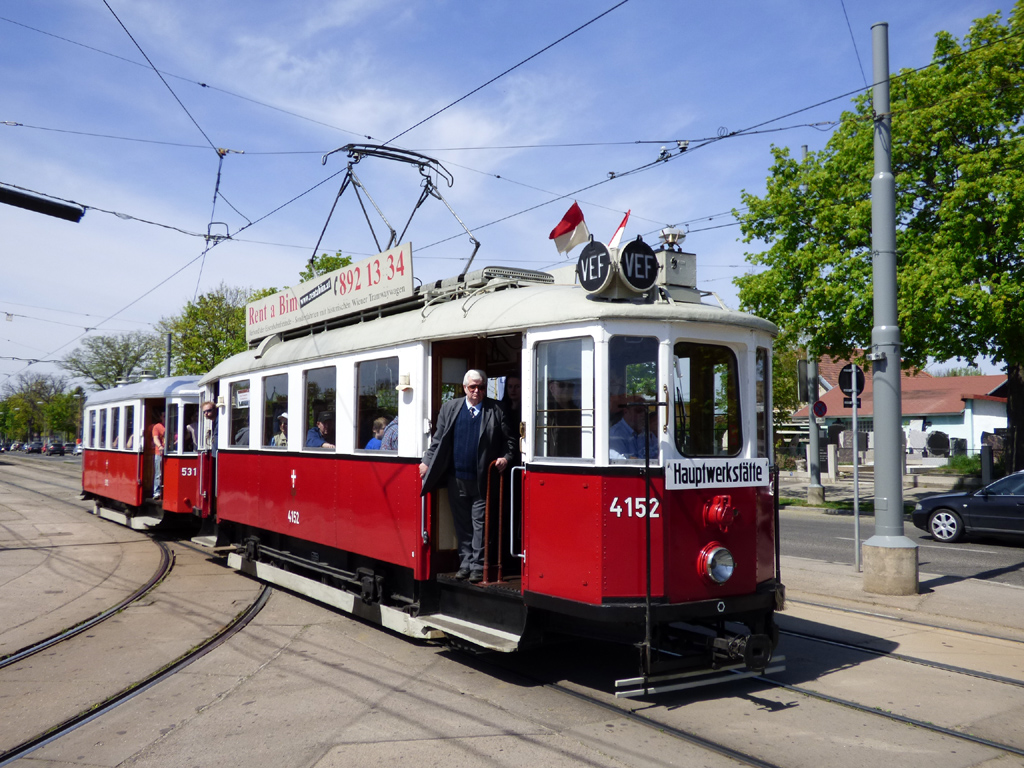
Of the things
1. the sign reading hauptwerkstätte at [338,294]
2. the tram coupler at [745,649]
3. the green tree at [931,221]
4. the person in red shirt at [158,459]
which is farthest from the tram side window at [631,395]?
the green tree at [931,221]

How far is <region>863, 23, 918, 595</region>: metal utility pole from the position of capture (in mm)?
9617

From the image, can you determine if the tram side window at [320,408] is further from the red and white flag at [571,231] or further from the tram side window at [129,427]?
the tram side window at [129,427]

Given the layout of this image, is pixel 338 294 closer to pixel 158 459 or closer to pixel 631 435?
pixel 631 435

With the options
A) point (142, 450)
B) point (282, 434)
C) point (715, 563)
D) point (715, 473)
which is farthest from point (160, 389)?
point (715, 563)

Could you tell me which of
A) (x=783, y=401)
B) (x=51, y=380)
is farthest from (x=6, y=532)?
(x=51, y=380)

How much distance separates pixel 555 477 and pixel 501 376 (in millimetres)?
1880

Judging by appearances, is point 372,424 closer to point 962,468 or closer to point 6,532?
point 6,532

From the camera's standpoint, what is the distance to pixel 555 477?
19.2 ft

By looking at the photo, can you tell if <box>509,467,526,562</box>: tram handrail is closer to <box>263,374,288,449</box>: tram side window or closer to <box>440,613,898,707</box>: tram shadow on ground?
<box>440,613,898,707</box>: tram shadow on ground

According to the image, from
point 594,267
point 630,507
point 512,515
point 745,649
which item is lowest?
point 745,649

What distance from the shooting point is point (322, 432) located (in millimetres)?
8688

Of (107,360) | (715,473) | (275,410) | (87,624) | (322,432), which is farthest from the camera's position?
(107,360)

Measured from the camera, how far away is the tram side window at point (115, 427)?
1783 centimetres

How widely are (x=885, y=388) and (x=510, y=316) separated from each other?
5.75 metres
